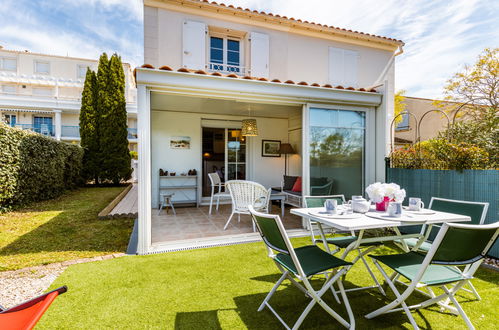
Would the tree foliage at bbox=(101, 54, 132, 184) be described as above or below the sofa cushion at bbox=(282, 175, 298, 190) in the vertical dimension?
above

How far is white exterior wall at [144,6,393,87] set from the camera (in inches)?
269

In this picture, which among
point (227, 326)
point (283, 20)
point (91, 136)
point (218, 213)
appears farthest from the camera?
point (91, 136)

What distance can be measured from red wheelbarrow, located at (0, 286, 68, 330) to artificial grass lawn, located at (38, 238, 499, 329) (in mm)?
759

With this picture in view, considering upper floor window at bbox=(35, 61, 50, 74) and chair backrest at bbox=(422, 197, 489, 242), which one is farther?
upper floor window at bbox=(35, 61, 50, 74)

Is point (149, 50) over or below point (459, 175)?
over

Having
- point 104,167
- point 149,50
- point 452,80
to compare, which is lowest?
point 104,167

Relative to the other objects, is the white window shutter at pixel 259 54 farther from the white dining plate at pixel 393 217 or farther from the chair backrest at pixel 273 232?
the chair backrest at pixel 273 232

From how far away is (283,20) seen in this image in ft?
25.2

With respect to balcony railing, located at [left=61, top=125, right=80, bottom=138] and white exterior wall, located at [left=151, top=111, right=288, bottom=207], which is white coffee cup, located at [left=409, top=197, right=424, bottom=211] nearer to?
white exterior wall, located at [left=151, top=111, right=288, bottom=207]

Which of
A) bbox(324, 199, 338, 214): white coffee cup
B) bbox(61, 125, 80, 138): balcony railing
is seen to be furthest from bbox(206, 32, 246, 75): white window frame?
bbox(61, 125, 80, 138): balcony railing

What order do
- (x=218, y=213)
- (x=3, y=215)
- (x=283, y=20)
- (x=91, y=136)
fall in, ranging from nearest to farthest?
(x=3, y=215) → (x=218, y=213) → (x=283, y=20) → (x=91, y=136)

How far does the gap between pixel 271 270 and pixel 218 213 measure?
137 inches

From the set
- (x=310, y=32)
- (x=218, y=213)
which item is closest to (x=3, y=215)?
(x=218, y=213)

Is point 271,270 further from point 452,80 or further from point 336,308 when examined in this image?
point 452,80
